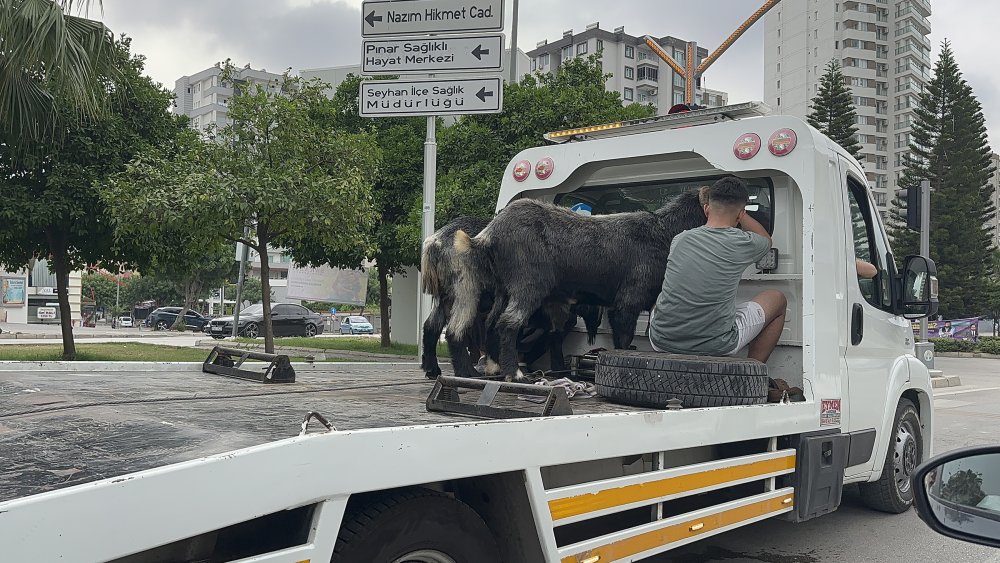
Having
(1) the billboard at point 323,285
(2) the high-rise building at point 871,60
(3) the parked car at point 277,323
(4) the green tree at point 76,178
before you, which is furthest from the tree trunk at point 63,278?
(2) the high-rise building at point 871,60

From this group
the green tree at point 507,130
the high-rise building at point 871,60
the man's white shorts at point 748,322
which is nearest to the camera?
the man's white shorts at point 748,322

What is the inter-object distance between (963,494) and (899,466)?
12.9 ft

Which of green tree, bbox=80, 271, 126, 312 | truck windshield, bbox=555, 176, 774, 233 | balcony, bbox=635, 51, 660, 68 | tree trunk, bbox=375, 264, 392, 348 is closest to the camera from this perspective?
truck windshield, bbox=555, 176, 774, 233

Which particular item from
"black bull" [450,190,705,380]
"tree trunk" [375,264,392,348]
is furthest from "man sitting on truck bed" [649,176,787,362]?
"tree trunk" [375,264,392,348]

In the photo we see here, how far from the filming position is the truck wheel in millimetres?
5516

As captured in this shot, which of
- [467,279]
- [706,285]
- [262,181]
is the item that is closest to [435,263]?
[467,279]

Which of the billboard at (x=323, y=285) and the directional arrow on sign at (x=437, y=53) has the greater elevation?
the directional arrow on sign at (x=437, y=53)

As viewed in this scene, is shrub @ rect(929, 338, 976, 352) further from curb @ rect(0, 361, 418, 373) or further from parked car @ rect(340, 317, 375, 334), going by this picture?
curb @ rect(0, 361, 418, 373)

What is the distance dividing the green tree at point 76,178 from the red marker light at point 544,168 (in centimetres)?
851

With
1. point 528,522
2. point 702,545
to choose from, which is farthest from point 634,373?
point 702,545

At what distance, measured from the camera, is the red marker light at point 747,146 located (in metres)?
4.77

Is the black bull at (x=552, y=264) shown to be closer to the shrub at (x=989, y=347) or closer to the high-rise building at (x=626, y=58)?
the shrub at (x=989, y=347)

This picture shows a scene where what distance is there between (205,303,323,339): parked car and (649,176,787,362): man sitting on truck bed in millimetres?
29287

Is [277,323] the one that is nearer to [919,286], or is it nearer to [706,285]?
[919,286]
